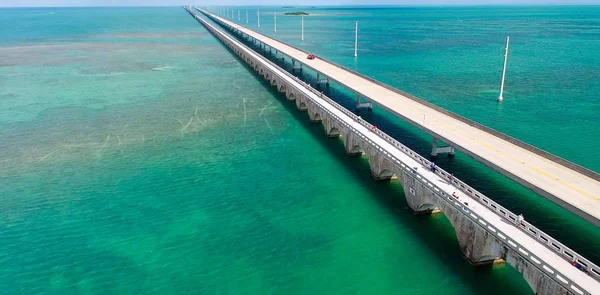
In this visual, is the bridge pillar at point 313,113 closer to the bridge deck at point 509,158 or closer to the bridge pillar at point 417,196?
the bridge deck at point 509,158

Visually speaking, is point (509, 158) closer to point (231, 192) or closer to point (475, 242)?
point (475, 242)

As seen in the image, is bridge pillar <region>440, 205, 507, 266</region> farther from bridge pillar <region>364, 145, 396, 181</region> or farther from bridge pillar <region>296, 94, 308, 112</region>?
bridge pillar <region>296, 94, 308, 112</region>

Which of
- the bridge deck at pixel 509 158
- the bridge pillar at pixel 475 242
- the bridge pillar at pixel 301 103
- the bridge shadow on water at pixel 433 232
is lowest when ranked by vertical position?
the bridge shadow on water at pixel 433 232

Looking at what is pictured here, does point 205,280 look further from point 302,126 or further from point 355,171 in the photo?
point 302,126

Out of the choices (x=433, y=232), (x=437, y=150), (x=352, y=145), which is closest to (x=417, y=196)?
(x=433, y=232)

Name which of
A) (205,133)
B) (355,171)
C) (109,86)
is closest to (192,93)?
(109,86)

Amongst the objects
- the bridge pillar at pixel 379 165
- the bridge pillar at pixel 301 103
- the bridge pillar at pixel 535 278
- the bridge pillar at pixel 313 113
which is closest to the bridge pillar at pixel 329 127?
the bridge pillar at pixel 313 113
